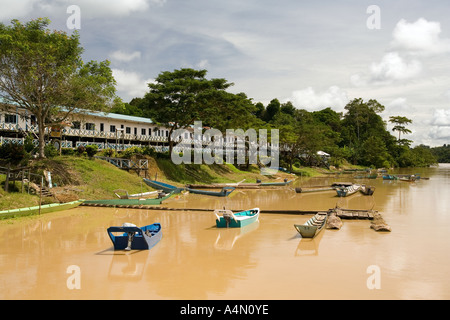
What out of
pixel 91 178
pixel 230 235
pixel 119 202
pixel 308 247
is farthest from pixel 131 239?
pixel 91 178

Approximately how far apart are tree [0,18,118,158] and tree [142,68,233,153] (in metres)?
10.7

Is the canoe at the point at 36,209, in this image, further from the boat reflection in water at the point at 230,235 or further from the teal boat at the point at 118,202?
Result: the boat reflection in water at the point at 230,235

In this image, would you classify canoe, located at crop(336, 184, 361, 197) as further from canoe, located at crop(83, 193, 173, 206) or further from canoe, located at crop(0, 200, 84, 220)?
canoe, located at crop(0, 200, 84, 220)

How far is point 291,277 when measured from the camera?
11.3 m

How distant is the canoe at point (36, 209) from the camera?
65.2ft

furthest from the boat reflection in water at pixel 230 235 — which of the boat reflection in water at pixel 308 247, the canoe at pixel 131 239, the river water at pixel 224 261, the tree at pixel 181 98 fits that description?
the tree at pixel 181 98

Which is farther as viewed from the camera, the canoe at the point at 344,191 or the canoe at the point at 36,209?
the canoe at the point at 344,191

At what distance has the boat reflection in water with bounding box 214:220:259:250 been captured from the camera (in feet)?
51.0

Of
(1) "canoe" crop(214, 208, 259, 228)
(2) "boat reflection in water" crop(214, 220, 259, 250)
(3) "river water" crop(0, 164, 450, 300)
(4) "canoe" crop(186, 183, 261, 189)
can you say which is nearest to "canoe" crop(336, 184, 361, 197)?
(4) "canoe" crop(186, 183, 261, 189)

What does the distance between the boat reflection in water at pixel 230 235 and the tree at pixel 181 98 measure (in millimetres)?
23772

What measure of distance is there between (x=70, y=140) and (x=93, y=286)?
1519 inches

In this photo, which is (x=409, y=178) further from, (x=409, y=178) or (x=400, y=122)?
(x=400, y=122)

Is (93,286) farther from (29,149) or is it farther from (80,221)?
(29,149)

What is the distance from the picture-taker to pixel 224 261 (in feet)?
43.1
